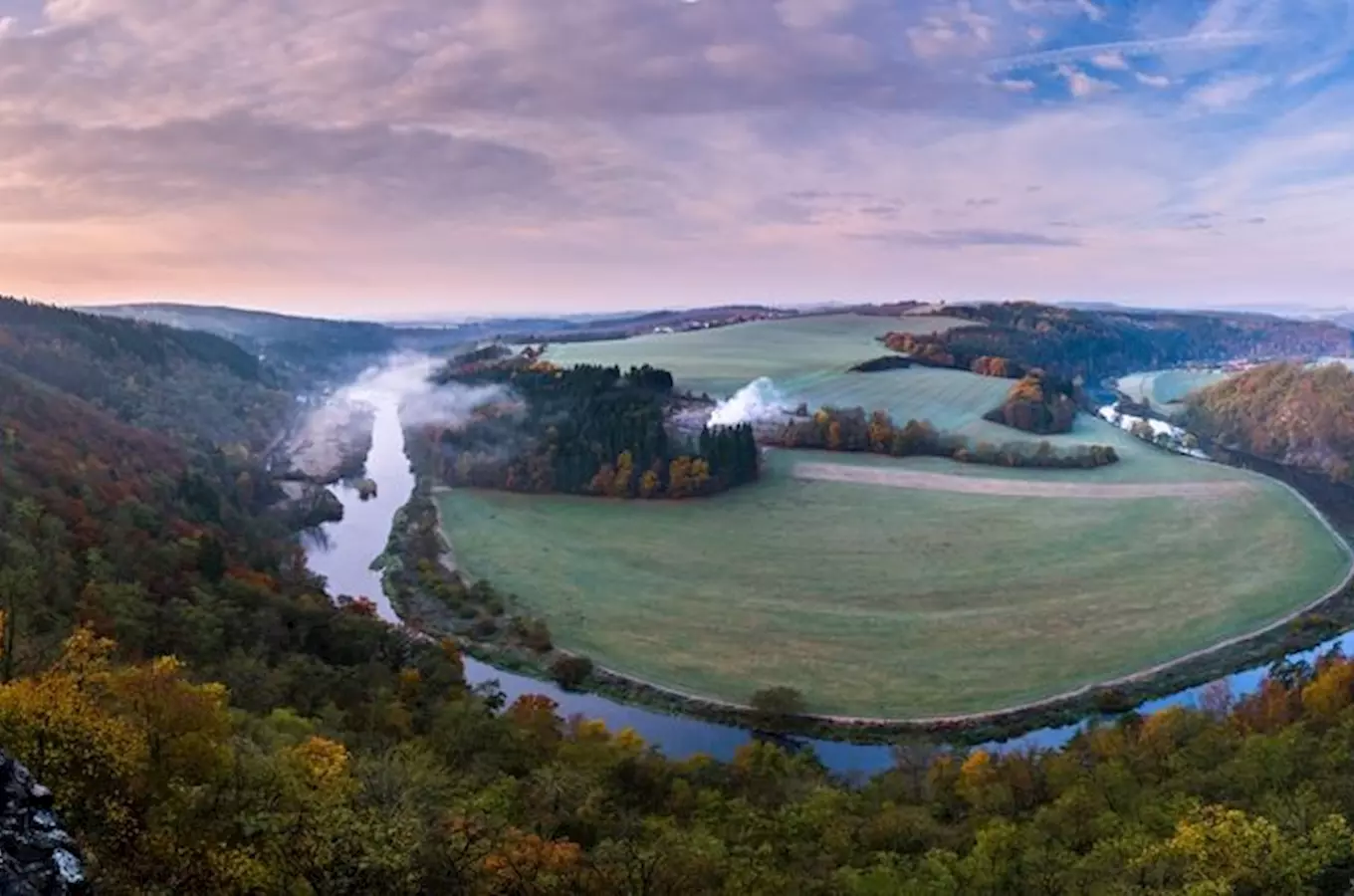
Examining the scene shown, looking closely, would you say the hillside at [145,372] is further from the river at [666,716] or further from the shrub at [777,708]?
the shrub at [777,708]

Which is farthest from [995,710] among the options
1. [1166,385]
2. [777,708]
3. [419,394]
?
[1166,385]

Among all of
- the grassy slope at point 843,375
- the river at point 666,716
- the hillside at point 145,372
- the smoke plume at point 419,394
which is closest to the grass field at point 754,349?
the grassy slope at point 843,375

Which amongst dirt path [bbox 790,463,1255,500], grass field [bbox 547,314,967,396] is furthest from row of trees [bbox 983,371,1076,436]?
grass field [bbox 547,314,967,396]

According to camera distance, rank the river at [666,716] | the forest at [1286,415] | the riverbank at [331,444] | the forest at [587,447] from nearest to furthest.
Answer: the river at [666,716] < the forest at [587,447] < the riverbank at [331,444] < the forest at [1286,415]

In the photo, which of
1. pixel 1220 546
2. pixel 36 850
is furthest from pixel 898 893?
pixel 1220 546

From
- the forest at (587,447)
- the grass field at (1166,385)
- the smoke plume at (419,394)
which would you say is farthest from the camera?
the grass field at (1166,385)

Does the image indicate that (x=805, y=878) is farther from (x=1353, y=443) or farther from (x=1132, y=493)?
(x=1353, y=443)
